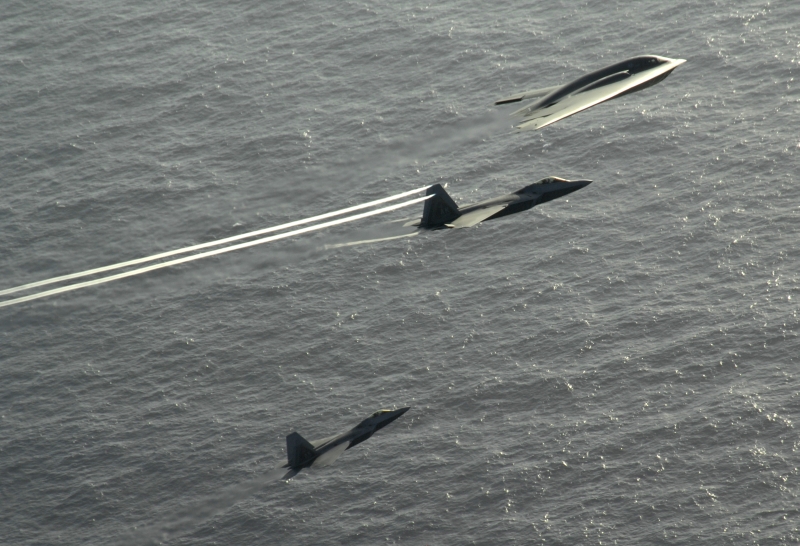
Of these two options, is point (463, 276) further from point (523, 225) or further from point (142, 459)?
point (142, 459)

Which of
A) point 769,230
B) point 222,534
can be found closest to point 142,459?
point 222,534

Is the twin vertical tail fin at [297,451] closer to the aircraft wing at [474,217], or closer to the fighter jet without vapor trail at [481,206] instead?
the fighter jet without vapor trail at [481,206]

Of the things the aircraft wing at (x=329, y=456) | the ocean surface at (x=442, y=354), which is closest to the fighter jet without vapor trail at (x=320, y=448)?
the aircraft wing at (x=329, y=456)

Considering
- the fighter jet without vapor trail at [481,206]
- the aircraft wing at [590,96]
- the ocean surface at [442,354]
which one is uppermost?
the aircraft wing at [590,96]

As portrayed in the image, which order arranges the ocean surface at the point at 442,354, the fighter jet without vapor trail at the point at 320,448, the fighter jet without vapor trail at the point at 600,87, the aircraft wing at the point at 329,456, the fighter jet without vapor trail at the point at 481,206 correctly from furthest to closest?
the ocean surface at the point at 442,354 → the fighter jet without vapor trail at the point at 320,448 → the aircraft wing at the point at 329,456 → the fighter jet without vapor trail at the point at 481,206 → the fighter jet without vapor trail at the point at 600,87

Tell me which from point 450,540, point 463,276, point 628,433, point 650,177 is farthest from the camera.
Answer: point 650,177

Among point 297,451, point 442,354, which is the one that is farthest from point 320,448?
point 442,354
